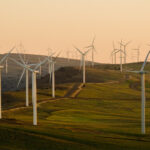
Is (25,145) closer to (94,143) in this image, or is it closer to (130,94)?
(94,143)

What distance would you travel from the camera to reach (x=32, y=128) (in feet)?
234

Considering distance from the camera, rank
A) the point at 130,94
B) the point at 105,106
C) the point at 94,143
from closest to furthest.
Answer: the point at 94,143, the point at 105,106, the point at 130,94

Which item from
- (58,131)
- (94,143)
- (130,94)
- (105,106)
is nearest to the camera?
(94,143)

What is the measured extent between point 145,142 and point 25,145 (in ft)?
62.8

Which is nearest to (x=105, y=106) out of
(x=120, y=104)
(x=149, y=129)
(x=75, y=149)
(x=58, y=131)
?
(x=120, y=104)

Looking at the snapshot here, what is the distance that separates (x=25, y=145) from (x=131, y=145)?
51.5ft

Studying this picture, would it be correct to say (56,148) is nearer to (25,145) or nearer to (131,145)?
(25,145)

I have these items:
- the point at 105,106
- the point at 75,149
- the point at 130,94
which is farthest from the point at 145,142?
the point at 130,94

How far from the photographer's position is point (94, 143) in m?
63.6

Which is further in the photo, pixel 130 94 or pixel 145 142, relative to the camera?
pixel 130 94

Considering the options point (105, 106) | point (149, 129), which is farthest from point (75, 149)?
point (105, 106)

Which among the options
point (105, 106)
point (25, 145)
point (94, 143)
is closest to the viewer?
point (25, 145)

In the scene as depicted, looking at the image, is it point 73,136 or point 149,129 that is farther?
point 149,129

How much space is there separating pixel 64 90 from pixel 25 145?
13414 centimetres
